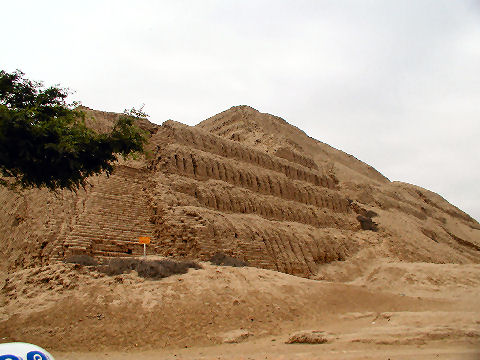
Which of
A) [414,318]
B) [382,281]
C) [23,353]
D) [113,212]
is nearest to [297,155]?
[382,281]

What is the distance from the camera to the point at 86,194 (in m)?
A: 18.0

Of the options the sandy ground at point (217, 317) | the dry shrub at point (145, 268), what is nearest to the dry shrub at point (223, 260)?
the sandy ground at point (217, 317)

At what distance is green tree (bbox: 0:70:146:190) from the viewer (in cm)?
1146

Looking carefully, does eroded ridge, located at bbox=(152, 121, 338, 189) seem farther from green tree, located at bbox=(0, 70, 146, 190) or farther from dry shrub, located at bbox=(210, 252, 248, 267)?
green tree, located at bbox=(0, 70, 146, 190)

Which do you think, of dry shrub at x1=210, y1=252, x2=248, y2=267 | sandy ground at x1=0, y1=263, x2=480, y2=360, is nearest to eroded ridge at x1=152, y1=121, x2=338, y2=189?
dry shrub at x1=210, y1=252, x2=248, y2=267

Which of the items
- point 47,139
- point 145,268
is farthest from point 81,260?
point 47,139

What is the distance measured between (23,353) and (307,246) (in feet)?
64.0

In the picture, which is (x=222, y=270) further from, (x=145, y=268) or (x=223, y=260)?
(x=145, y=268)

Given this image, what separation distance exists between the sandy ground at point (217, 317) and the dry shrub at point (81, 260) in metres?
0.50

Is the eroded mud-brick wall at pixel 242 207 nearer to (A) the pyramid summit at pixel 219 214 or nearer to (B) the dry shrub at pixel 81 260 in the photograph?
(A) the pyramid summit at pixel 219 214

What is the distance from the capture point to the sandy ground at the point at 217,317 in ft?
Answer: 26.9

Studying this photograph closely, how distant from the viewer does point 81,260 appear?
13016 millimetres

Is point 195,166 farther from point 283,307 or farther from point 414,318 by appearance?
point 414,318

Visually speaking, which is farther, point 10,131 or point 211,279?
point 211,279
